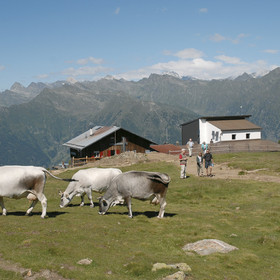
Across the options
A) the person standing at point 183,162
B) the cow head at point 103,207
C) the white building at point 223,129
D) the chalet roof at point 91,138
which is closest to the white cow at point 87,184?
the cow head at point 103,207

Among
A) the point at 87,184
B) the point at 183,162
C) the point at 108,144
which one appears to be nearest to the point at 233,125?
the point at 108,144

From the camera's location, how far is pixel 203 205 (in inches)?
1074

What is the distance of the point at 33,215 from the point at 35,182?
2495 mm

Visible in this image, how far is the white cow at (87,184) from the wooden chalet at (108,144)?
55267 millimetres

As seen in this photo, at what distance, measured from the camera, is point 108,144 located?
84.9 m

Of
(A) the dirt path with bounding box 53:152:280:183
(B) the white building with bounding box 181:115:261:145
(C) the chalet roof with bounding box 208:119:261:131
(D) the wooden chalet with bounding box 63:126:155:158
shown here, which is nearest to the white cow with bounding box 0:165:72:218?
(A) the dirt path with bounding box 53:152:280:183

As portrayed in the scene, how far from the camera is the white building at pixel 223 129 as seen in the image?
82000 millimetres

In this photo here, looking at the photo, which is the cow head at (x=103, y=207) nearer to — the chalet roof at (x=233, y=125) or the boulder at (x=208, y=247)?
the boulder at (x=208, y=247)

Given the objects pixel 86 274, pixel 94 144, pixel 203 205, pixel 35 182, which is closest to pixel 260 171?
pixel 203 205

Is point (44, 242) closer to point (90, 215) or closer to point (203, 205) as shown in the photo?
point (90, 215)

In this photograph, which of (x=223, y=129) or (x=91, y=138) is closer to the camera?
(x=223, y=129)

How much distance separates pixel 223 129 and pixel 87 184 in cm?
6196

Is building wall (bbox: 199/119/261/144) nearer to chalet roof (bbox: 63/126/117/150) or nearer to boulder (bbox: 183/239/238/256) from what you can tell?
chalet roof (bbox: 63/126/117/150)

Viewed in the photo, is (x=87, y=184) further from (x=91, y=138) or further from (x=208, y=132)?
(x=208, y=132)
